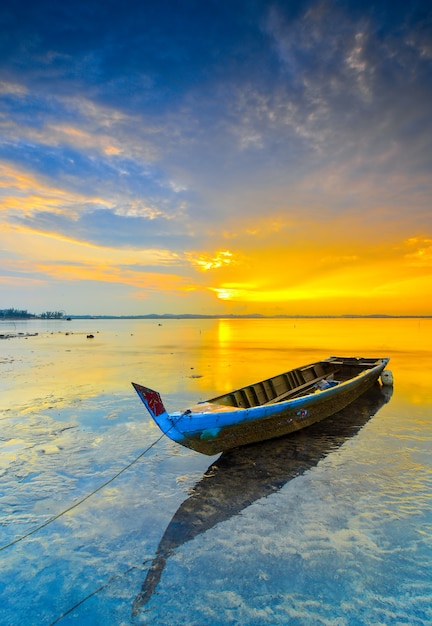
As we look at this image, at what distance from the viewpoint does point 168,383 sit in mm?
19656

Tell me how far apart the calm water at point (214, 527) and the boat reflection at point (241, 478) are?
34mm

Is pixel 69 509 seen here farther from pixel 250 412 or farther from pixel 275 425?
pixel 275 425

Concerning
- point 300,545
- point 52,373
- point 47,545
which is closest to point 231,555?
point 300,545

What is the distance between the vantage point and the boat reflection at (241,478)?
19.2ft

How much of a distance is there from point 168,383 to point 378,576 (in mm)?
15522

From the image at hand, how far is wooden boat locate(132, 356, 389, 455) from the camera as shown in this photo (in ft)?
25.5

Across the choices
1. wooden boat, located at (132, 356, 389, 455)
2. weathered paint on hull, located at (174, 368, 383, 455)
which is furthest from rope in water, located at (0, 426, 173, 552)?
weathered paint on hull, located at (174, 368, 383, 455)

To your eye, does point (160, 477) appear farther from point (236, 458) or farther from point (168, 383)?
point (168, 383)

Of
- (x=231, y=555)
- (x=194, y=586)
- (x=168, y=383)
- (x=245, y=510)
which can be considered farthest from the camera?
(x=168, y=383)

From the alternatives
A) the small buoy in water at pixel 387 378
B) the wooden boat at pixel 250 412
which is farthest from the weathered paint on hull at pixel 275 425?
the small buoy in water at pixel 387 378

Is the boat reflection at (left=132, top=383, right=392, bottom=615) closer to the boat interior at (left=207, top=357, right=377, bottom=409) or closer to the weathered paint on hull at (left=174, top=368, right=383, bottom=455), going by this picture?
the weathered paint on hull at (left=174, top=368, right=383, bottom=455)

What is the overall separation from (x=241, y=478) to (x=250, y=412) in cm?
153

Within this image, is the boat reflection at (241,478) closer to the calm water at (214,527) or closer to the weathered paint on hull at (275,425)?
the calm water at (214,527)

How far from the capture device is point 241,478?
8117 millimetres
